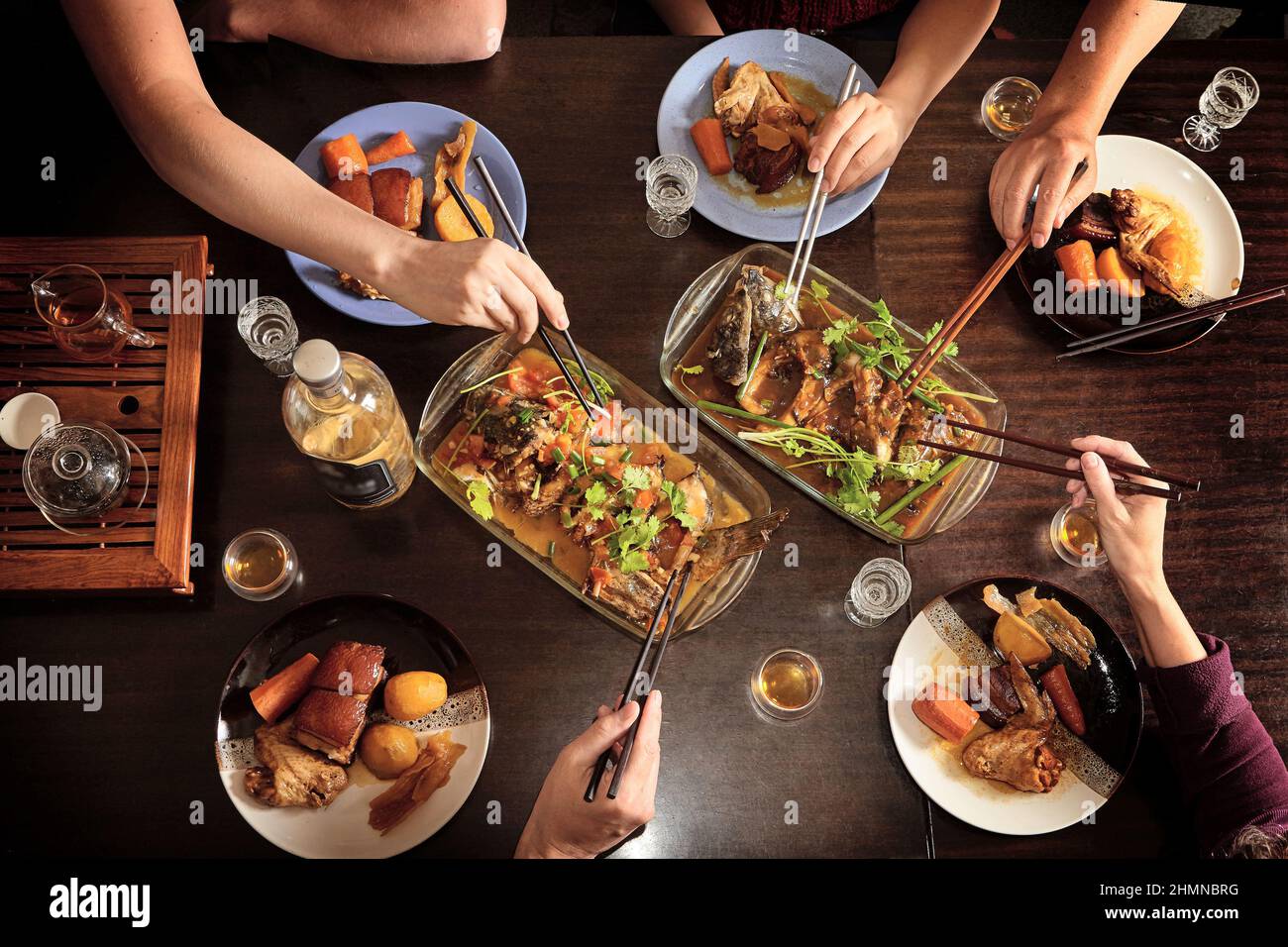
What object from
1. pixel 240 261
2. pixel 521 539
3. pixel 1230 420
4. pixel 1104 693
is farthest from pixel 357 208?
pixel 1230 420

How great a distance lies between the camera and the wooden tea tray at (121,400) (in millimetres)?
2168

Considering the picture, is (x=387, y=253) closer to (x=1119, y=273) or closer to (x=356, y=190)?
(x=356, y=190)

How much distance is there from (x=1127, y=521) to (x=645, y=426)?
49.5 inches

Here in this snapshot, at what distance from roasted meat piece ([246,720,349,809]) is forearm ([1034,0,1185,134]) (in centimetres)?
261

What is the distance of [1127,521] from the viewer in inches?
86.4

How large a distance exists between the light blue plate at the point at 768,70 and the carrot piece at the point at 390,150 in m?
0.74

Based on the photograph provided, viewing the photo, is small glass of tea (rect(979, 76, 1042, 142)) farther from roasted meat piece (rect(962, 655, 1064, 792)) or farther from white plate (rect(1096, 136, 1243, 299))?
roasted meat piece (rect(962, 655, 1064, 792))

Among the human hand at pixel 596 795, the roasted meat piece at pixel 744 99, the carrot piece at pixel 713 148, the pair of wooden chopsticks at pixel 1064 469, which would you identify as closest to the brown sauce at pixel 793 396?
the pair of wooden chopsticks at pixel 1064 469

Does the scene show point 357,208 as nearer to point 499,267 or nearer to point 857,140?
point 499,267

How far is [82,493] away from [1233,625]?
299cm

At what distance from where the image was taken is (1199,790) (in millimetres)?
2105

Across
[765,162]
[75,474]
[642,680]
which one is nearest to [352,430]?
[75,474]

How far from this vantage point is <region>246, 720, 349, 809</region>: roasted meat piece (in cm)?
204

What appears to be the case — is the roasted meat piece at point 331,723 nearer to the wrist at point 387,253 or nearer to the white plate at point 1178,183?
the wrist at point 387,253
